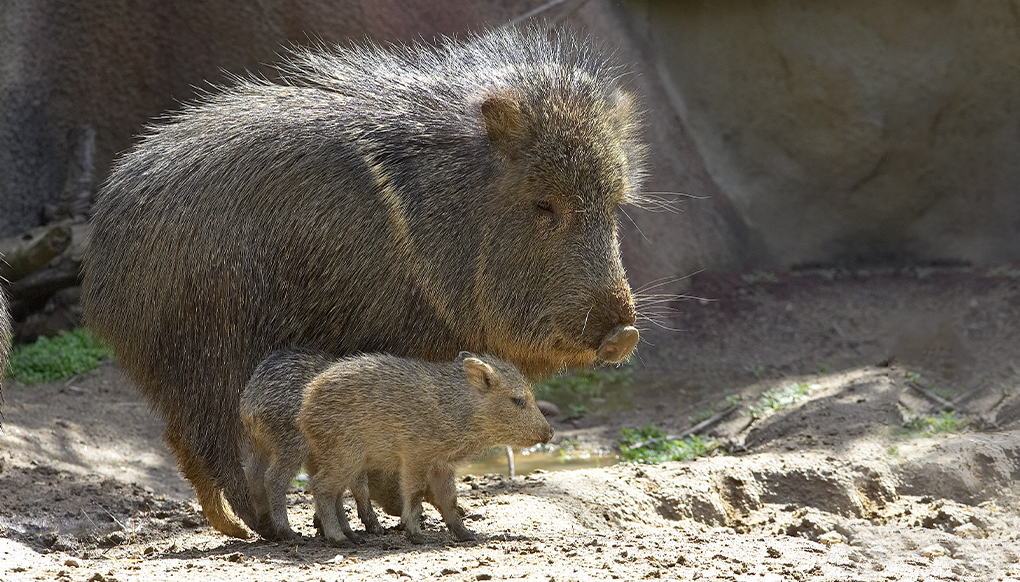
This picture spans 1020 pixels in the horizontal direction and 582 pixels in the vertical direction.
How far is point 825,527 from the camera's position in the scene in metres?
4.46

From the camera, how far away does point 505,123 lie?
428 cm

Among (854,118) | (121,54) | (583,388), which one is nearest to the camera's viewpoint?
(583,388)

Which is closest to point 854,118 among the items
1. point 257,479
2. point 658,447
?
point 658,447

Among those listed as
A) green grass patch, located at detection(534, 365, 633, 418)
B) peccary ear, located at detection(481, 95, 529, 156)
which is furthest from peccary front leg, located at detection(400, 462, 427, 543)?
green grass patch, located at detection(534, 365, 633, 418)

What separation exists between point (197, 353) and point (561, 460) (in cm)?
295

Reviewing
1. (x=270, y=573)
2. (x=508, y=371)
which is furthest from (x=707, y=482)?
(x=270, y=573)

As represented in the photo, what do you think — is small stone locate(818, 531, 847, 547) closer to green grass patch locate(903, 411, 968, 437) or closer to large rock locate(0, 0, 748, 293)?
green grass patch locate(903, 411, 968, 437)

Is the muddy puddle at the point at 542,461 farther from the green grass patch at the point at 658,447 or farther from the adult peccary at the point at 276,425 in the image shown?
the adult peccary at the point at 276,425

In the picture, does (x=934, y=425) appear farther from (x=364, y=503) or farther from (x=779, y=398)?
(x=364, y=503)

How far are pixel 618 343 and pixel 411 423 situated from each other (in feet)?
2.65

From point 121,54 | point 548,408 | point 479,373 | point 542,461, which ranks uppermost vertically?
point 121,54

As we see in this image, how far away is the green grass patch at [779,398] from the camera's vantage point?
6836 millimetres

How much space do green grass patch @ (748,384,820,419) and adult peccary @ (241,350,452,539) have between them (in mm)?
3306

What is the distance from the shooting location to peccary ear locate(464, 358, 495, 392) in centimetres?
388
